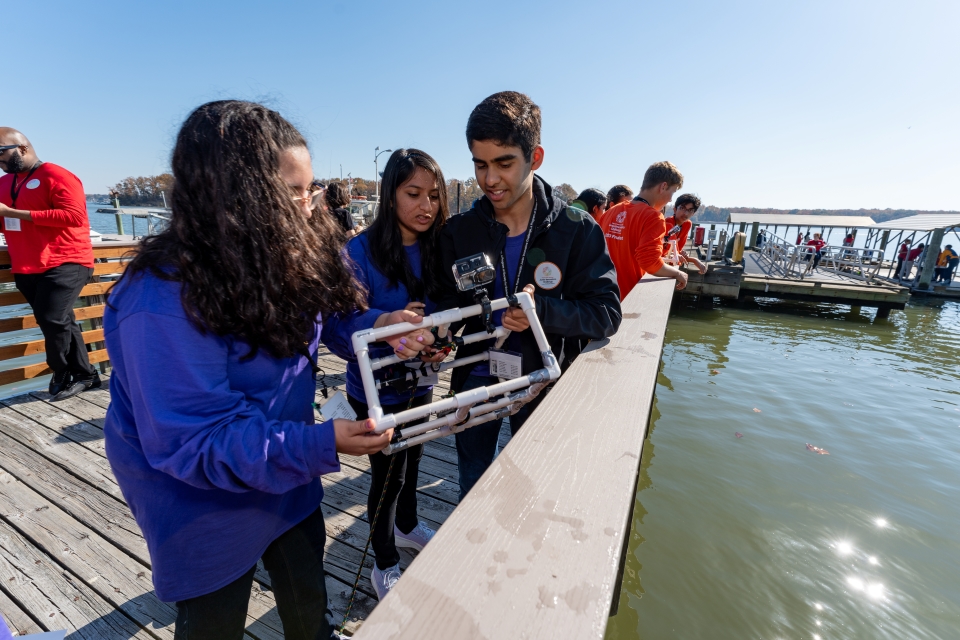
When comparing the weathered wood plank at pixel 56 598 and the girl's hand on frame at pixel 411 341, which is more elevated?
the girl's hand on frame at pixel 411 341

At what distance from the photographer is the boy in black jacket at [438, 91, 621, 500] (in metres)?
1.87

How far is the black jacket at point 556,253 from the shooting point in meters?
1.99

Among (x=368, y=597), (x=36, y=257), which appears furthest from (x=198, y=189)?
(x=36, y=257)

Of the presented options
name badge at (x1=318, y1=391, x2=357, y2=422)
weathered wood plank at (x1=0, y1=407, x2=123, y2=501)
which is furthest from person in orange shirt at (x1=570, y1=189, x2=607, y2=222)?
weathered wood plank at (x1=0, y1=407, x2=123, y2=501)

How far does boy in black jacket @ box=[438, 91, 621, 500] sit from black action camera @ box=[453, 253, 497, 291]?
39 cm

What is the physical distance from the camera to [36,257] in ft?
11.9

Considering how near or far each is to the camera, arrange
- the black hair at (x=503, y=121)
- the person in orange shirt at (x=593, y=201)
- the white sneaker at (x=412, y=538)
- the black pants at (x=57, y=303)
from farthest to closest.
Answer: the person in orange shirt at (x=593, y=201), the black pants at (x=57, y=303), the white sneaker at (x=412, y=538), the black hair at (x=503, y=121)

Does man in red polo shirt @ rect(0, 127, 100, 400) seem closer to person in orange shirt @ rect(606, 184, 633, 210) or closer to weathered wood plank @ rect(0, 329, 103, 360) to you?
weathered wood plank @ rect(0, 329, 103, 360)

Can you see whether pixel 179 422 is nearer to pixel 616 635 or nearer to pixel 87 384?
pixel 616 635

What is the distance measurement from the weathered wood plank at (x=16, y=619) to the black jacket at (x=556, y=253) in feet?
7.83

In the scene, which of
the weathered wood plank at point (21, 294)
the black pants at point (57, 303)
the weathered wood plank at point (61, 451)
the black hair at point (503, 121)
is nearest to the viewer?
the black hair at point (503, 121)

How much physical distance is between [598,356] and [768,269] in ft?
54.2

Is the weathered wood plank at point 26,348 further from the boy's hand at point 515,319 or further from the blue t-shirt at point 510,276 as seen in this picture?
the boy's hand at point 515,319

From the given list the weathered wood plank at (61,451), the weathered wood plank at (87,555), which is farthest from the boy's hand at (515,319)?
the weathered wood plank at (61,451)
